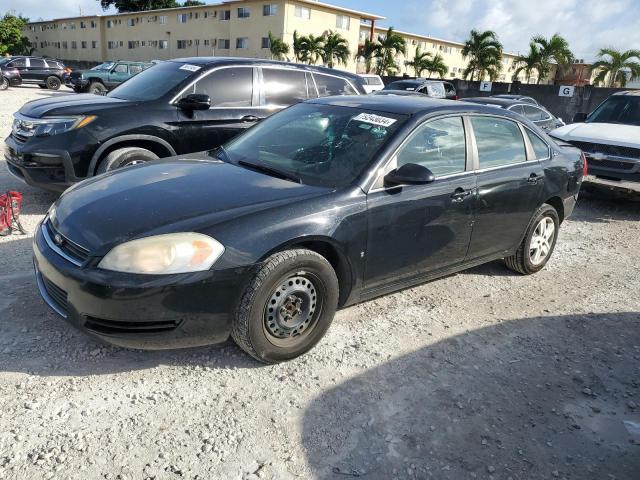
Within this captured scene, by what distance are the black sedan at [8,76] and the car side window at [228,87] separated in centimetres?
2389

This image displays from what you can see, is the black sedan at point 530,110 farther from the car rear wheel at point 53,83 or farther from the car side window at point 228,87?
the car rear wheel at point 53,83

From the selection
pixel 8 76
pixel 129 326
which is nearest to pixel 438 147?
pixel 129 326

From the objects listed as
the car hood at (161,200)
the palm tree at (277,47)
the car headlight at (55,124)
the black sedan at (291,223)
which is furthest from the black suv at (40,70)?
the car hood at (161,200)

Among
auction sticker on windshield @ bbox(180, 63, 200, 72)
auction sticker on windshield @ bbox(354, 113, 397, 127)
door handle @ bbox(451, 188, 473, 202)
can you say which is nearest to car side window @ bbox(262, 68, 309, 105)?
auction sticker on windshield @ bbox(180, 63, 200, 72)

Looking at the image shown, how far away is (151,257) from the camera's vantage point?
9.29 feet

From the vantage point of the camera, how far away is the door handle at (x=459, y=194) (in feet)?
13.1

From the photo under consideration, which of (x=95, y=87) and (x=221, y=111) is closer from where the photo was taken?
(x=221, y=111)

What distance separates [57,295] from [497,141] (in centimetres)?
357

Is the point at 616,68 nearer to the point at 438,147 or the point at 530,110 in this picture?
the point at 530,110

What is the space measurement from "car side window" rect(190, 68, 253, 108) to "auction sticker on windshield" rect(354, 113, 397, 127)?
2821 millimetres

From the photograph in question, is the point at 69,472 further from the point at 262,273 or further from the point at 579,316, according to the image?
the point at 579,316

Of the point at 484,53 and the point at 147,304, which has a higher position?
the point at 484,53

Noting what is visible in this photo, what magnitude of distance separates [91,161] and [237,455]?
4.12m

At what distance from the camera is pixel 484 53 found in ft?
135
